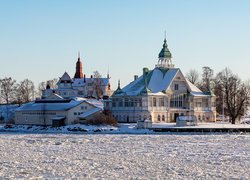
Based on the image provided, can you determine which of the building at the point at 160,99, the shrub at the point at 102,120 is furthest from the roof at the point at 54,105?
the shrub at the point at 102,120

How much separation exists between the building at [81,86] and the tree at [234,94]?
3418 centimetres

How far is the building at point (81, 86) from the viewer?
109 m

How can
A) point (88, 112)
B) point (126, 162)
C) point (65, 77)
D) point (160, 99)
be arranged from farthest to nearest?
point (65, 77) → point (160, 99) → point (88, 112) → point (126, 162)

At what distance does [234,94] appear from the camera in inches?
2950

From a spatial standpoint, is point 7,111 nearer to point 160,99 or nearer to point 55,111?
point 55,111

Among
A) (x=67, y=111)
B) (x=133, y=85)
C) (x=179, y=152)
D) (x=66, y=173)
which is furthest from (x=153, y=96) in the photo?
(x=66, y=173)

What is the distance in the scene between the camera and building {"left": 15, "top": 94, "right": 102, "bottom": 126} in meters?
68.1

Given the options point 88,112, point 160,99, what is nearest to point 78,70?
point 160,99

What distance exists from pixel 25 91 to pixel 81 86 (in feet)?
39.6

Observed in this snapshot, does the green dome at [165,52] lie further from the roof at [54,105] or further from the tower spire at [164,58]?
the roof at [54,105]

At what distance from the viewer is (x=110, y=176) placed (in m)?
20.9

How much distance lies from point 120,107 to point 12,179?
2025 inches

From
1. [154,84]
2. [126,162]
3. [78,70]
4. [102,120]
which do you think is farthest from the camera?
[78,70]

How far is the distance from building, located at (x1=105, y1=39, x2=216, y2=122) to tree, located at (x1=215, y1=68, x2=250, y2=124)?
2.57 meters
